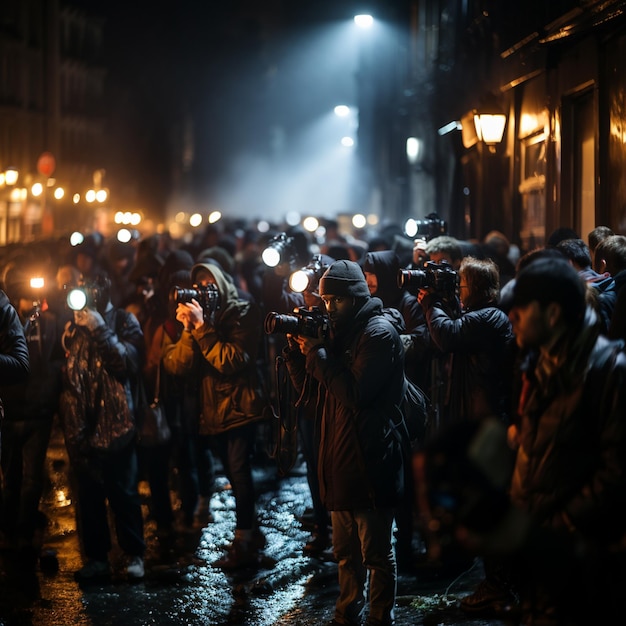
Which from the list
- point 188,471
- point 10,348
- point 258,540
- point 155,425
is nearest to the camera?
point 10,348

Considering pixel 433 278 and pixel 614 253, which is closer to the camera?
pixel 614 253

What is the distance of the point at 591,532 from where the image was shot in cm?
403

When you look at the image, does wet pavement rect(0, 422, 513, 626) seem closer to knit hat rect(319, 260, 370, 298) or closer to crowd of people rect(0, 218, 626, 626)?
crowd of people rect(0, 218, 626, 626)

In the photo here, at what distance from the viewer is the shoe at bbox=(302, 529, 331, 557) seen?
8.57 meters

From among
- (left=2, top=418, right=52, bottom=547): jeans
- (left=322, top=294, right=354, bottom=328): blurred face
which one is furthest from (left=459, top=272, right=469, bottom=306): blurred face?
(left=2, top=418, right=52, bottom=547): jeans

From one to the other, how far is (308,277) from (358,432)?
213 centimetres

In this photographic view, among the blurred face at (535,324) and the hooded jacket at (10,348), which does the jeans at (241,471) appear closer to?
the hooded jacket at (10,348)

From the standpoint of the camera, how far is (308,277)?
26.5 feet

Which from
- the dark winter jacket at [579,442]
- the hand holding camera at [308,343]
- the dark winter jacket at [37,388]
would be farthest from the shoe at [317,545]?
the dark winter jacket at [579,442]

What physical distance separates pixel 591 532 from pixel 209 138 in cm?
10161

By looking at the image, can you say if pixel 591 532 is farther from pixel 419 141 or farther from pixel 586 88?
pixel 419 141

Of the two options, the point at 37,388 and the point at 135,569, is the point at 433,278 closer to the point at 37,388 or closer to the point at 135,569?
the point at 135,569

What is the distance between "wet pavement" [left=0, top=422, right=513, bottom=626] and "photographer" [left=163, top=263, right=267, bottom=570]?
0.37m

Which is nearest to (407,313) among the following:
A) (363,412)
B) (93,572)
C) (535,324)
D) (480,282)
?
(480,282)
